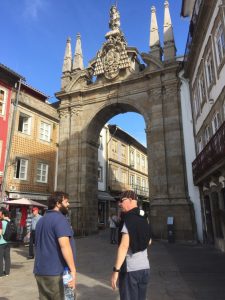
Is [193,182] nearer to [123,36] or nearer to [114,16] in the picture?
[123,36]

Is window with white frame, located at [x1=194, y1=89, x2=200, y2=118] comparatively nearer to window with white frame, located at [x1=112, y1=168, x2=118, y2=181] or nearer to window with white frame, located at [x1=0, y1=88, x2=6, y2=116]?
window with white frame, located at [x1=0, y1=88, x2=6, y2=116]

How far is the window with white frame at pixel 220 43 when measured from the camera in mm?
11317

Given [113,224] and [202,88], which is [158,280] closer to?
[113,224]

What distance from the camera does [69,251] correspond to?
3.24 meters

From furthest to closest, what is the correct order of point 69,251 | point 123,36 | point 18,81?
point 123,36, point 18,81, point 69,251

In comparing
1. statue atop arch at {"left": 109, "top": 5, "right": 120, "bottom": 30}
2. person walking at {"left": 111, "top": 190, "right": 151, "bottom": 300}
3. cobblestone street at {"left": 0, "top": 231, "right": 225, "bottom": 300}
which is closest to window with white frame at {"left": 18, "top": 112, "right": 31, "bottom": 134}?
statue atop arch at {"left": 109, "top": 5, "right": 120, "bottom": 30}

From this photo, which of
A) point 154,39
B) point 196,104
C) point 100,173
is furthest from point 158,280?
point 100,173

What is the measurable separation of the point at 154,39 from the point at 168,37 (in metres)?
1.09

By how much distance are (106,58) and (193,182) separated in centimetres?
1164

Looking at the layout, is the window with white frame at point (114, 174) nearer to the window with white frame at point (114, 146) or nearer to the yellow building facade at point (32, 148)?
the window with white frame at point (114, 146)

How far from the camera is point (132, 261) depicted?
3.39m

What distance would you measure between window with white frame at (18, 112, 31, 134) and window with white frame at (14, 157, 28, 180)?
2193 mm

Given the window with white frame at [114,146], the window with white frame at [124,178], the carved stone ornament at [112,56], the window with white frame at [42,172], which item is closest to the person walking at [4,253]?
the window with white frame at [42,172]

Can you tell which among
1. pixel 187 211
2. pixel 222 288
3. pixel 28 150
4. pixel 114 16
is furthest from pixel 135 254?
pixel 114 16
